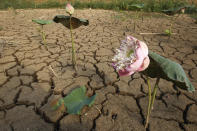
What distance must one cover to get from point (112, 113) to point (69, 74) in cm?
69

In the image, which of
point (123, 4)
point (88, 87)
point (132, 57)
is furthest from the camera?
point (123, 4)

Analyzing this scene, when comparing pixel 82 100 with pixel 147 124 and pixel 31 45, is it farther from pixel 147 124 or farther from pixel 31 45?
pixel 31 45

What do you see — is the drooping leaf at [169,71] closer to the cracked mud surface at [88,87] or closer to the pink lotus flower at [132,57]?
the pink lotus flower at [132,57]

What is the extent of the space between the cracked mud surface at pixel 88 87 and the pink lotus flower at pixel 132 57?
53cm

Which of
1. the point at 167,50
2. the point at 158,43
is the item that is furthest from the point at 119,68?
the point at 158,43

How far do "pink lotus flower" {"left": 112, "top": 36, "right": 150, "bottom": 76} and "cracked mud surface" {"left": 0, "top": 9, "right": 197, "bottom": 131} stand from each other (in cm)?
53

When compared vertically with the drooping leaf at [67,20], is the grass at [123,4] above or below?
above

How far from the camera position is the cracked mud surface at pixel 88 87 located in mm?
1050

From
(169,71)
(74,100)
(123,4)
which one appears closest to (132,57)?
(169,71)

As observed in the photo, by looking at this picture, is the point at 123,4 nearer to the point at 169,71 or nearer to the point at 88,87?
the point at 88,87

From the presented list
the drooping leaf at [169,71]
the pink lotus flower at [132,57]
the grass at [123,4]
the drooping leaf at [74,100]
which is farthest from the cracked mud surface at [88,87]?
the grass at [123,4]

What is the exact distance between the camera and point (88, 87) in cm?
141

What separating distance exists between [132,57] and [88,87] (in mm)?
823

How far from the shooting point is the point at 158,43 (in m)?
2.47
